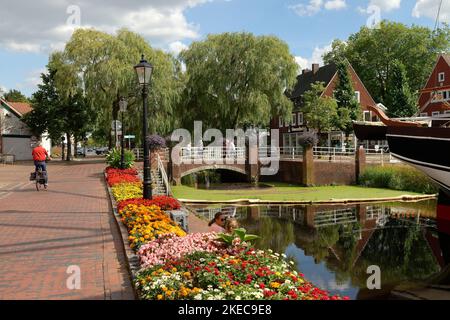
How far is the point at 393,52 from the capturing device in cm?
6019

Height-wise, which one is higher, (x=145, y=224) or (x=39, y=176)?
(x=39, y=176)

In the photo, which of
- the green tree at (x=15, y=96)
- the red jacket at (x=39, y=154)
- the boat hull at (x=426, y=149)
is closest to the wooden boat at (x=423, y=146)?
the boat hull at (x=426, y=149)

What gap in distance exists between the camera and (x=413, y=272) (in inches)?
438

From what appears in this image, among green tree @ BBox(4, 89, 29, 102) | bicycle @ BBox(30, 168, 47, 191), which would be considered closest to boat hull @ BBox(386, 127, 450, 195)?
bicycle @ BBox(30, 168, 47, 191)

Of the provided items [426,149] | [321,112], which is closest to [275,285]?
[426,149]

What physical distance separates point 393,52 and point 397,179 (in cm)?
3679

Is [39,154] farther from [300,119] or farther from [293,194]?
[300,119]

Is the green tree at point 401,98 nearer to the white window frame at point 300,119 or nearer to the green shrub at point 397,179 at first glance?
the white window frame at point 300,119

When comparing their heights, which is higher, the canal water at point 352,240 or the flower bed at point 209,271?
the flower bed at point 209,271

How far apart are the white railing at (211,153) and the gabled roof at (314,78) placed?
23.6m

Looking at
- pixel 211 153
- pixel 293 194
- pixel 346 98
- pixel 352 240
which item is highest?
pixel 346 98

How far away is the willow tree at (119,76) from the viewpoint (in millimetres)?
34469

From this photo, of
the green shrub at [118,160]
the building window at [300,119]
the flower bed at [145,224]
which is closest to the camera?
the flower bed at [145,224]
